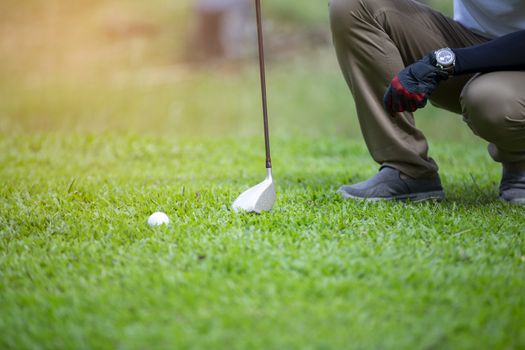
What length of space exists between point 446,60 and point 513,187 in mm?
776

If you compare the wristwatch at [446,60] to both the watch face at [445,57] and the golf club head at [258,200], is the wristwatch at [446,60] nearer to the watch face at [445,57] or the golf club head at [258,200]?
the watch face at [445,57]

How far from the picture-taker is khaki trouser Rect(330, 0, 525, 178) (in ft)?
8.90

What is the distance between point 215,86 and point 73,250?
6317mm

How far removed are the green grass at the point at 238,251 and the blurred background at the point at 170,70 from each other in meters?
1.28

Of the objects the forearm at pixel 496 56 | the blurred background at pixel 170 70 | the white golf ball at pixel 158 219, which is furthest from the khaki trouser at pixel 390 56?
the blurred background at pixel 170 70

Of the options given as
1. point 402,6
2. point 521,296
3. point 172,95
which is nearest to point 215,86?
point 172,95

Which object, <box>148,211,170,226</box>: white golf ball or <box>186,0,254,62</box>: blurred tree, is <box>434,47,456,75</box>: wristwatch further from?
<box>186,0,254,62</box>: blurred tree

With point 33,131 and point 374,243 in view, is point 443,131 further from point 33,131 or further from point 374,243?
point 374,243

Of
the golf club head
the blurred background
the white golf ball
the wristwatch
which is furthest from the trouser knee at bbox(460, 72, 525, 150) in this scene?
the blurred background

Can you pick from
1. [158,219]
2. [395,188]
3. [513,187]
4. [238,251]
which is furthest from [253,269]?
[513,187]

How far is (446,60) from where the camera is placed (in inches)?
95.6

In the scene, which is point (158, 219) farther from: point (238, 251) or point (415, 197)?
point (415, 197)

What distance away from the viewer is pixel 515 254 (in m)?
2.04

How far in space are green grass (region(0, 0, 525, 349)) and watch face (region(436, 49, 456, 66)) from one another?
23.5 inches
